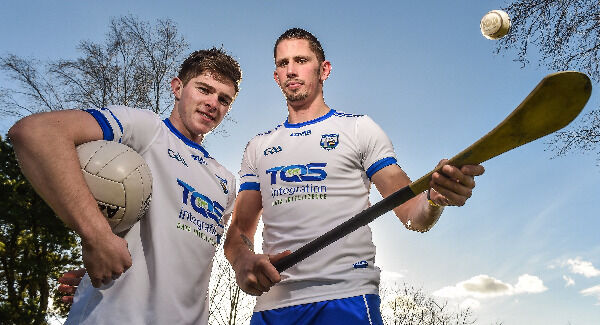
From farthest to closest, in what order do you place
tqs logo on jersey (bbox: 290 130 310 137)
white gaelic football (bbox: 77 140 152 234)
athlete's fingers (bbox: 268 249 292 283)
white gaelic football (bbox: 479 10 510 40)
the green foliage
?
the green foliage < white gaelic football (bbox: 479 10 510 40) < tqs logo on jersey (bbox: 290 130 310 137) < athlete's fingers (bbox: 268 249 292 283) < white gaelic football (bbox: 77 140 152 234)

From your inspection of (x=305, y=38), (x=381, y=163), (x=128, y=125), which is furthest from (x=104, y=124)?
(x=305, y=38)

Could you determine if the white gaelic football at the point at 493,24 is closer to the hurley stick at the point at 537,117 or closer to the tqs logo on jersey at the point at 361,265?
the tqs logo on jersey at the point at 361,265

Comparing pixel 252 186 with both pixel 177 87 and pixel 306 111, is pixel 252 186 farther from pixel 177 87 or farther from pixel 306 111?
pixel 177 87

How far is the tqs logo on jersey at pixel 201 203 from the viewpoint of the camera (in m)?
2.68

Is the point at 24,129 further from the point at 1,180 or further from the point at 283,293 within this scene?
the point at 1,180

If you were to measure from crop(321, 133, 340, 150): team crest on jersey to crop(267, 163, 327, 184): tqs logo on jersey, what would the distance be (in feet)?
0.50

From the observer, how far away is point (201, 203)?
109 inches

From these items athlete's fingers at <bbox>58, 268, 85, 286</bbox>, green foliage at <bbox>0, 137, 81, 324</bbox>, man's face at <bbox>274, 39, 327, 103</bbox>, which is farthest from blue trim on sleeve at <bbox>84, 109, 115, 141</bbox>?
green foliage at <bbox>0, 137, 81, 324</bbox>

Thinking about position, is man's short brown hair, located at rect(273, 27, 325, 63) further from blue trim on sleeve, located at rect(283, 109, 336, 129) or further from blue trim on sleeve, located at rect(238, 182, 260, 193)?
blue trim on sleeve, located at rect(238, 182, 260, 193)

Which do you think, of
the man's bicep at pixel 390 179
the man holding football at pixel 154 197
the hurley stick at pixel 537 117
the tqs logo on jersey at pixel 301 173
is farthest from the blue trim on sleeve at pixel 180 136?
the hurley stick at pixel 537 117

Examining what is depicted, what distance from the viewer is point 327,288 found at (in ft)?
8.57

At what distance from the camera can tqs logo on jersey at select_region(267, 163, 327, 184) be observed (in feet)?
9.73

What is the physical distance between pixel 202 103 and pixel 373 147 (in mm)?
1220

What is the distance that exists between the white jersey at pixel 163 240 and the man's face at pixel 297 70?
92 centimetres
